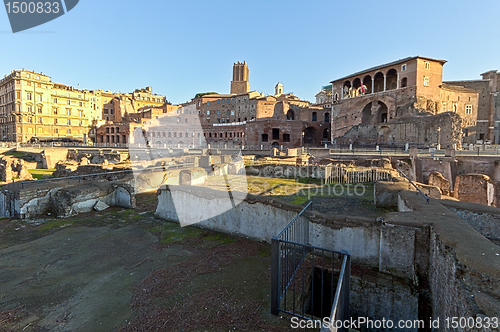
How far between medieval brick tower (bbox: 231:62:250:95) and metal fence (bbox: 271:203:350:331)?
81184 millimetres

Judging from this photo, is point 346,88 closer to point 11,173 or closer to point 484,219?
point 484,219

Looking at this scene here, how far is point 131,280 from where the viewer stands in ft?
14.5

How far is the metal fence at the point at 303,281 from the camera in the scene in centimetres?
294

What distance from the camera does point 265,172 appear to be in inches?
670

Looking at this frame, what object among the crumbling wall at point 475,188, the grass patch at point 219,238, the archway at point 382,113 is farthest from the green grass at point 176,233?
the archway at point 382,113

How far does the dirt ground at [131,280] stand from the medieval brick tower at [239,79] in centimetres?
7985

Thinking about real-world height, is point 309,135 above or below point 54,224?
above

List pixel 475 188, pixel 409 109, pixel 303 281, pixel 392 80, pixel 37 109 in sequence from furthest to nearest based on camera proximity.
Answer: pixel 37 109
pixel 392 80
pixel 409 109
pixel 475 188
pixel 303 281

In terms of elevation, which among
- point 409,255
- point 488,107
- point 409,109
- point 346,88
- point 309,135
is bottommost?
point 409,255

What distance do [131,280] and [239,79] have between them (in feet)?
276

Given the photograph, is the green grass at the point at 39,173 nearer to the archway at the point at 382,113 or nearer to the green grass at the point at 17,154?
the green grass at the point at 17,154

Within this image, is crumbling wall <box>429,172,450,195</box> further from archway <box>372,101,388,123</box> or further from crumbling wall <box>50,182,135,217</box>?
archway <box>372,101,388,123</box>

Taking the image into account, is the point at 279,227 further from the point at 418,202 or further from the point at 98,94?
the point at 98,94

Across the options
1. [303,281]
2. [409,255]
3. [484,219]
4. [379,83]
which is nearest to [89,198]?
[303,281]
